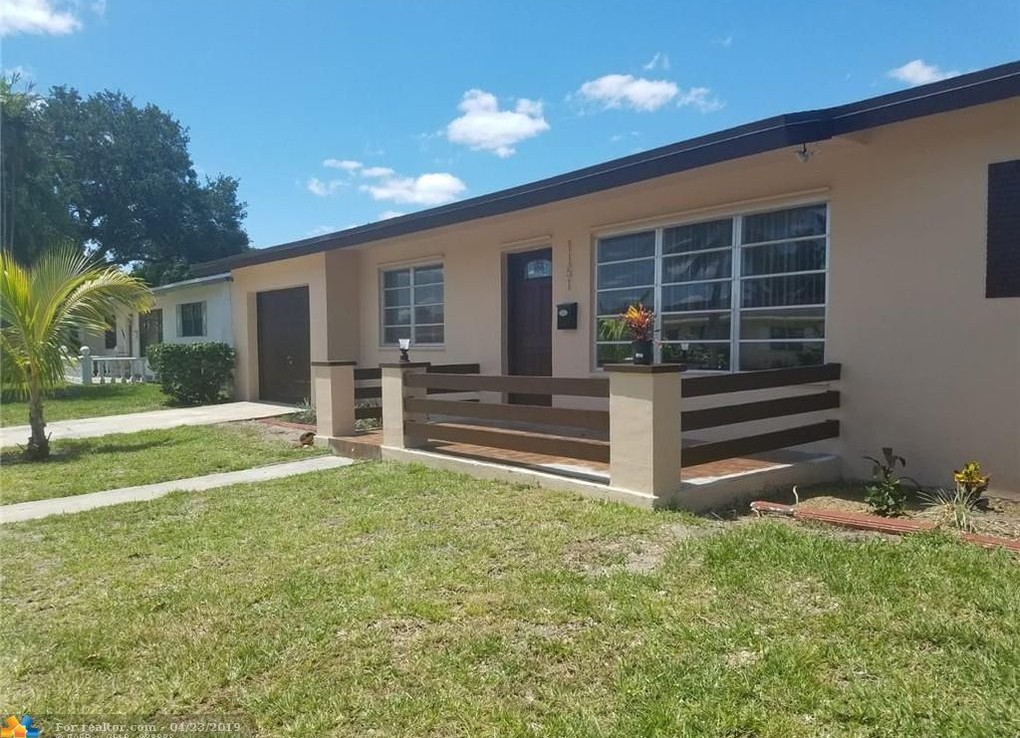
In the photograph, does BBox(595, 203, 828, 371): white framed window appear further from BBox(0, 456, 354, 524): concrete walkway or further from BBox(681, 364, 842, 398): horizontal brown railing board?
BBox(0, 456, 354, 524): concrete walkway

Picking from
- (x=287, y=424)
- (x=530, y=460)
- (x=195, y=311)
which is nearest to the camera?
(x=530, y=460)

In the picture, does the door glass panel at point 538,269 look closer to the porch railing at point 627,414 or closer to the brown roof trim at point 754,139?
Answer: the brown roof trim at point 754,139

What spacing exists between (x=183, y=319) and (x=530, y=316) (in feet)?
40.9

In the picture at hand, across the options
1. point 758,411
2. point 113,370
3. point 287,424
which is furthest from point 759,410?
point 113,370

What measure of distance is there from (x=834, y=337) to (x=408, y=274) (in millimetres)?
6995

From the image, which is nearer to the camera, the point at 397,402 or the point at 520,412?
the point at 520,412

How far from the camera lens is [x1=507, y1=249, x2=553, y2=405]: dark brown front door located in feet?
30.2

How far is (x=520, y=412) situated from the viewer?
255 inches

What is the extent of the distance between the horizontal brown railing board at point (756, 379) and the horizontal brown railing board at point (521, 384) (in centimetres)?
68

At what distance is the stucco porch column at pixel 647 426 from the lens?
199 inches

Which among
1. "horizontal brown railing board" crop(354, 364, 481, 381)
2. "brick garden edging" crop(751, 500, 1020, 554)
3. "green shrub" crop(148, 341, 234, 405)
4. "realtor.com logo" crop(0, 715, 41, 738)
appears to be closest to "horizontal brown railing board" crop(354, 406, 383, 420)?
"horizontal brown railing board" crop(354, 364, 481, 381)

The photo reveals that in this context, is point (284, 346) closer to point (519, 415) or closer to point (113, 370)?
point (519, 415)

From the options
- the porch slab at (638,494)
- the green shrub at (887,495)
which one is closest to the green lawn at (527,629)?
the porch slab at (638,494)

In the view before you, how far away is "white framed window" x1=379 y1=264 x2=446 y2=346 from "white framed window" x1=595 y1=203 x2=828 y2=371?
344cm
